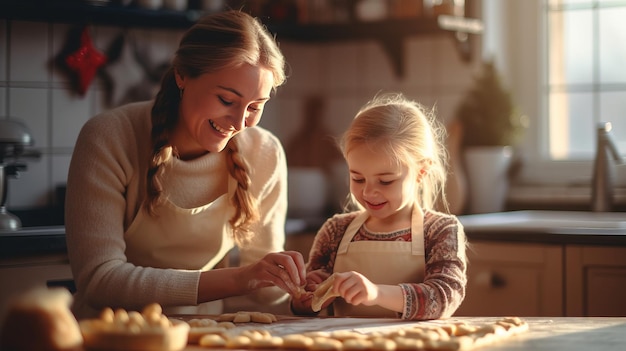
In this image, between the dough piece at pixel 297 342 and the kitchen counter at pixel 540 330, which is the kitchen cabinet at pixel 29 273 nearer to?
the kitchen counter at pixel 540 330

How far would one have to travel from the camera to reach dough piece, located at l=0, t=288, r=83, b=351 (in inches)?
39.3

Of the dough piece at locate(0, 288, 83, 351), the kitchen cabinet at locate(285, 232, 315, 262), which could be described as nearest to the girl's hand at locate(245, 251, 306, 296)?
the dough piece at locate(0, 288, 83, 351)

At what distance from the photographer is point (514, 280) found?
2.38 metres

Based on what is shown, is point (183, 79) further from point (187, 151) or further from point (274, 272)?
point (274, 272)

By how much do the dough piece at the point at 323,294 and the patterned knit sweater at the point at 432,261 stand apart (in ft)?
0.45

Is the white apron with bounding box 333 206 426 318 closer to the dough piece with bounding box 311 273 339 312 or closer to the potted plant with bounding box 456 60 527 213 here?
the dough piece with bounding box 311 273 339 312

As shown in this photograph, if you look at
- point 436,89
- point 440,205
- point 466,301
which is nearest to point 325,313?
point 466,301

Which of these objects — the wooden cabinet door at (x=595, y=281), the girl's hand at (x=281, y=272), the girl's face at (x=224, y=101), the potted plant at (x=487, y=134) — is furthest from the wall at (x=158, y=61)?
the girl's hand at (x=281, y=272)

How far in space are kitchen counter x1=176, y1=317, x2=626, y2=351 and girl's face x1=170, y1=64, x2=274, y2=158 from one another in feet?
1.36

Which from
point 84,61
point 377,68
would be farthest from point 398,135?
point 377,68

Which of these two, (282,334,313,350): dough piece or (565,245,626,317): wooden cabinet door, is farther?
(565,245,626,317): wooden cabinet door

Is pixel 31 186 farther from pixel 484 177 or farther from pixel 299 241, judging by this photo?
pixel 484 177

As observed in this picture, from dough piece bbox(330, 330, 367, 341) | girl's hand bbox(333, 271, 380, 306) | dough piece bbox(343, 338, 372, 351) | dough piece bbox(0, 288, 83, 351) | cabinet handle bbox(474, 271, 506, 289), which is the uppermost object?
dough piece bbox(0, 288, 83, 351)

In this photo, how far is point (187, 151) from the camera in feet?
5.99
